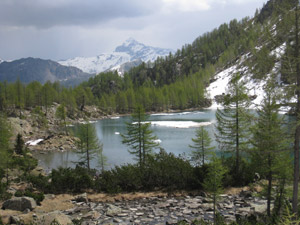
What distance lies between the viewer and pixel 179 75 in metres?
193

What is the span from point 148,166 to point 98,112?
102m

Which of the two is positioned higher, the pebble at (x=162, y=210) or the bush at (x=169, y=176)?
the bush at (x=169, y=176)

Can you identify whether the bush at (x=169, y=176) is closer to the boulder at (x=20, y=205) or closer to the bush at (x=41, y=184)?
the bush at (x=41, y=184)

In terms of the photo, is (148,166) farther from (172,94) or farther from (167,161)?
(172,94)

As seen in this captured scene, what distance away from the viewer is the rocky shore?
49.1 feet

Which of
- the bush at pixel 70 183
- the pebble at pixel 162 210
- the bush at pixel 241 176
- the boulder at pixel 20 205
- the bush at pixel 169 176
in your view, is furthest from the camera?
the bush at pixel 241 176

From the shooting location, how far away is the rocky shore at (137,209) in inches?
589

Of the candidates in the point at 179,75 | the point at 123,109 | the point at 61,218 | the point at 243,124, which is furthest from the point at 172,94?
the point at 61,218

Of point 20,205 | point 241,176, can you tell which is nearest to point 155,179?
point 241,176

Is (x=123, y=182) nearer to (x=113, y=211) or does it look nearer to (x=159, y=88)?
(x=113, y=211)

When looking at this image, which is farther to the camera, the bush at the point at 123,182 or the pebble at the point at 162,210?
the bush at the point at 123,182

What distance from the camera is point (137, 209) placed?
17.5 m

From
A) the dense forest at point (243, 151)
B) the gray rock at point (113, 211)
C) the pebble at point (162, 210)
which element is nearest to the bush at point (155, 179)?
the dense forest at point (243, 151)

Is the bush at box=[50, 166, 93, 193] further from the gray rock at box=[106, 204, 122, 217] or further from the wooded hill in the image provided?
the wooded hill
